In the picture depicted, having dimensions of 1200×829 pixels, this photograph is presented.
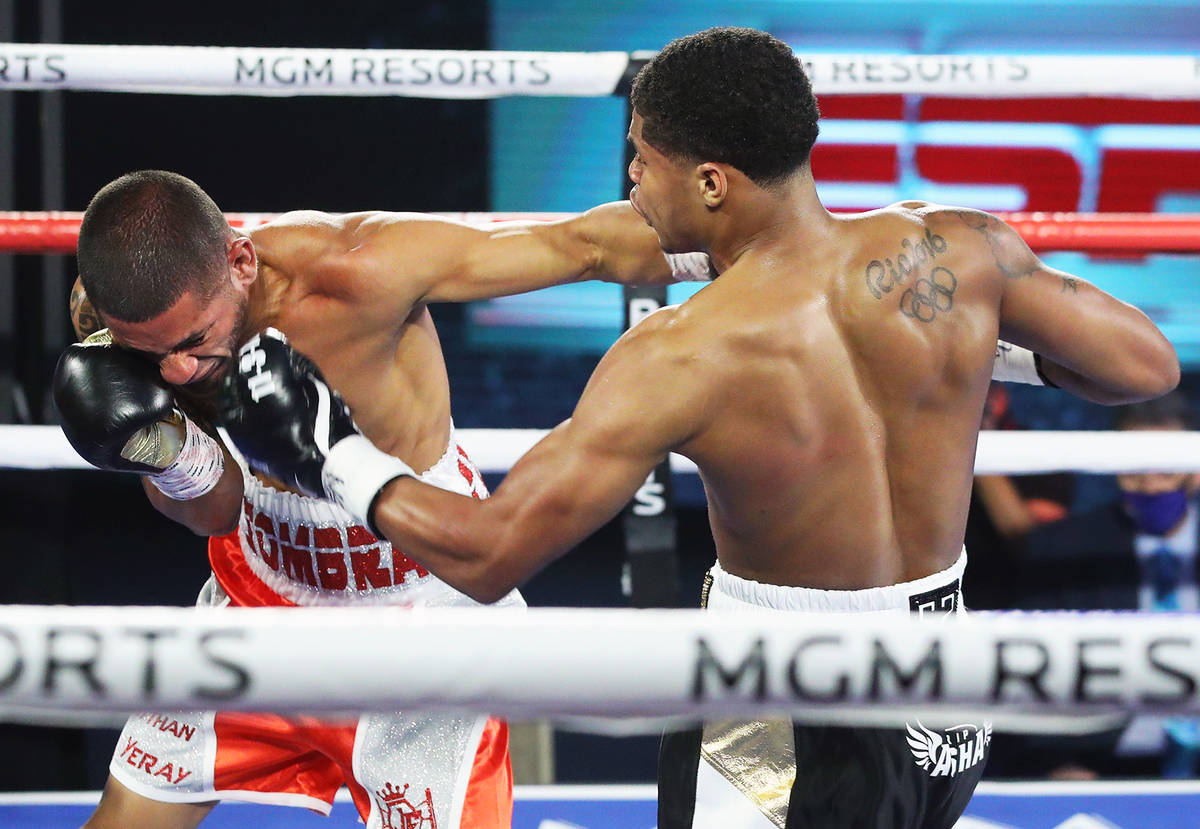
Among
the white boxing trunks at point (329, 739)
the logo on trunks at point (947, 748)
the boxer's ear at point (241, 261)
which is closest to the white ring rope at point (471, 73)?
the boxer's ear at point (241, 261)

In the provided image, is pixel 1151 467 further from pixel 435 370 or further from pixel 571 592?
pixel 571 592

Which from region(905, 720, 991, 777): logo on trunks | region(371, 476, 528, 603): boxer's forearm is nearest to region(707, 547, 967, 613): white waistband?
region(905, 720, 991, 777): logo on trunks

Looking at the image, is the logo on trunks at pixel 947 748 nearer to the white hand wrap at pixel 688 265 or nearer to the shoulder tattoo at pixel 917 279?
the shoulder tattoo at pixel 917 279

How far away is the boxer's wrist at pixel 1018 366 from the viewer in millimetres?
1695

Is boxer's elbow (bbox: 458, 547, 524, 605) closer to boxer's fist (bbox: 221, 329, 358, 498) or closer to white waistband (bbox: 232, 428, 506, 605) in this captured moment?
boxer's fist (bbox: 221, 329, 358, 498)

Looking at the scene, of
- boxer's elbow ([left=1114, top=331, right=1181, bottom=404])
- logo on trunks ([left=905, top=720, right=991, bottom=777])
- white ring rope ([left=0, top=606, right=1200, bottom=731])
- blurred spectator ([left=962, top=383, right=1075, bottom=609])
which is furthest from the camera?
blurred spectator ([left=962, top=383, right=1075, bottom=609])

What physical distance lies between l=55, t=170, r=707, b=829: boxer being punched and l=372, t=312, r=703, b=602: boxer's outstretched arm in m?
0.40

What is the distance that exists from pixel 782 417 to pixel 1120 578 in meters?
2.48

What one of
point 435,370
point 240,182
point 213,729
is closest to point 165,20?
point 240,182

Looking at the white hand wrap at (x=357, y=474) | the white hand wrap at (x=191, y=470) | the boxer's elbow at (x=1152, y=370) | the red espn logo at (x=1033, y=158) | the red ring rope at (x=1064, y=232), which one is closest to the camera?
the white hand wrap at (x=357, y=474)

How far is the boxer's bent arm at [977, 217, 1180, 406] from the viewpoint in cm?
146

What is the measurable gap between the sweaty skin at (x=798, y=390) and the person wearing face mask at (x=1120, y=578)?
78.4 inches

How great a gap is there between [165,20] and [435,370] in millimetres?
2138

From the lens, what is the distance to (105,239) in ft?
4.90
